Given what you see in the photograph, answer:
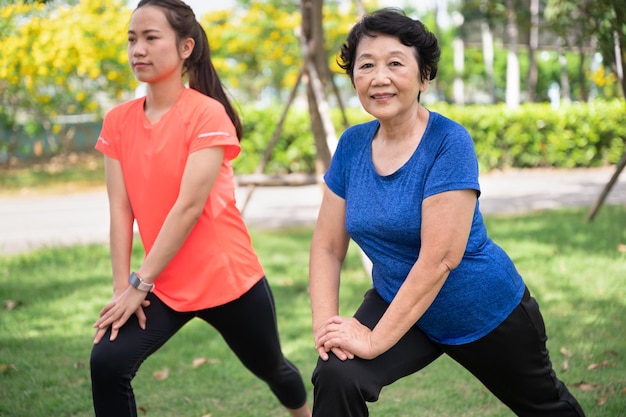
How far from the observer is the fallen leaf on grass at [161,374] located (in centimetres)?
447

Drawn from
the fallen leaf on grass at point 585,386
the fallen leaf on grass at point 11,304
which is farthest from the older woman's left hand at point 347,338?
the fallen leaf on grass at point 11,304

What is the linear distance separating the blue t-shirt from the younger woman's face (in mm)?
859

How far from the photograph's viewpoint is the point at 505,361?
2.44 meters

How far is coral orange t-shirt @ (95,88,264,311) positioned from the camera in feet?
9.18

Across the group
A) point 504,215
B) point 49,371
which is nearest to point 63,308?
point 49,371

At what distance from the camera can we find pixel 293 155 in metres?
14.1

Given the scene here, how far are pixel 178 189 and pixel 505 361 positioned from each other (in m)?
1.30

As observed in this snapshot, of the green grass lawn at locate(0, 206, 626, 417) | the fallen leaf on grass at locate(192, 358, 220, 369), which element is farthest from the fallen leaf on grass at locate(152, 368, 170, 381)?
the fallen leaf on grass at locate(192, 358, 220, 369)

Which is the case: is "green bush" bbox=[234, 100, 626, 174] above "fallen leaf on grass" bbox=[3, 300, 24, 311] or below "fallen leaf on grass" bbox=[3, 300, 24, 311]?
below

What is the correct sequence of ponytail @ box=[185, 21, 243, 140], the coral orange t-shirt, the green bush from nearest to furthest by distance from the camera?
the coral orange t-shirt < ponytail @ box=[185, 21, 243, 140] < the green bush

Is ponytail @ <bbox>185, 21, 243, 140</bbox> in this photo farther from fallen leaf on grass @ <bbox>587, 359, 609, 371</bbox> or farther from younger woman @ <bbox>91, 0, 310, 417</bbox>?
fallen leaf on grass @ <bbox>587, 359, 609, 371</bbox>

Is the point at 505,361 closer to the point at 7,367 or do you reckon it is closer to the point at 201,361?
the point at 201,361

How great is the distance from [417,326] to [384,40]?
92 cm

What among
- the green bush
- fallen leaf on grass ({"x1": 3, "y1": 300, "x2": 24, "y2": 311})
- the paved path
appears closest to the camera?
fallen leaf on grass ({"x1": 3, "y1": 300, "x2": 24, "y2": 311})
